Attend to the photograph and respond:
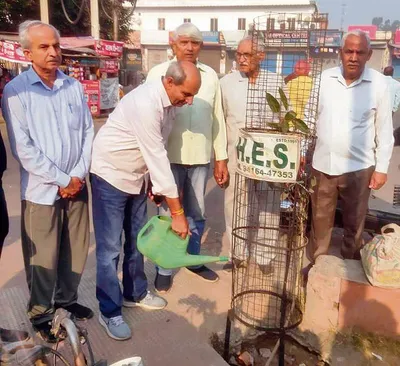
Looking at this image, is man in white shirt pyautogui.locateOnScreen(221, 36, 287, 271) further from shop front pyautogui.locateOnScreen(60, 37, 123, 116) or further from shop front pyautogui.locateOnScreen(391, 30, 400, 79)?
shop front pyautogui.locateOnScreen(391, 30, 400, 79)

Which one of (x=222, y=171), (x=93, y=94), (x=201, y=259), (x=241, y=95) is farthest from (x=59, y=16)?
(x=201, y=259)

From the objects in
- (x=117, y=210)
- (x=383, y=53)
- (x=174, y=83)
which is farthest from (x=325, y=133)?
(x=383, y=53)

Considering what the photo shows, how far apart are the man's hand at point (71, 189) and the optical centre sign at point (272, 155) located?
1041 millimetres

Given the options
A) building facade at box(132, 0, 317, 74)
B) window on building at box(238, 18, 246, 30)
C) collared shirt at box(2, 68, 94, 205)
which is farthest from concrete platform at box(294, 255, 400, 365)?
window on building at box(238, 18, 246, 30)

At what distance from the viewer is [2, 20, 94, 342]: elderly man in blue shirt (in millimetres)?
2578

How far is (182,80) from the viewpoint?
8.14 ft

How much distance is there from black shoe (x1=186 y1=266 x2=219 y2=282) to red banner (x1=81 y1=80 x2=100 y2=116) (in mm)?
11795

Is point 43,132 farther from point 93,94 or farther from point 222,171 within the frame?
point 93,94

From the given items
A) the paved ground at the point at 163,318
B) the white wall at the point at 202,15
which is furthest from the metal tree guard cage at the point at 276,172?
the white wall at the point at 202,15

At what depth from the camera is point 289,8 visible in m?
47.3

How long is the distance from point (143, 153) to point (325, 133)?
1652mm

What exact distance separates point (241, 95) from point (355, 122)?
3.05ft

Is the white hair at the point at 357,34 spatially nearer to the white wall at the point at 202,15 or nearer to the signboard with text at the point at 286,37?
the signboard with text at the point at 286,37

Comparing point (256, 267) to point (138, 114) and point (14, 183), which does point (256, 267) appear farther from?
point (14, 183)
